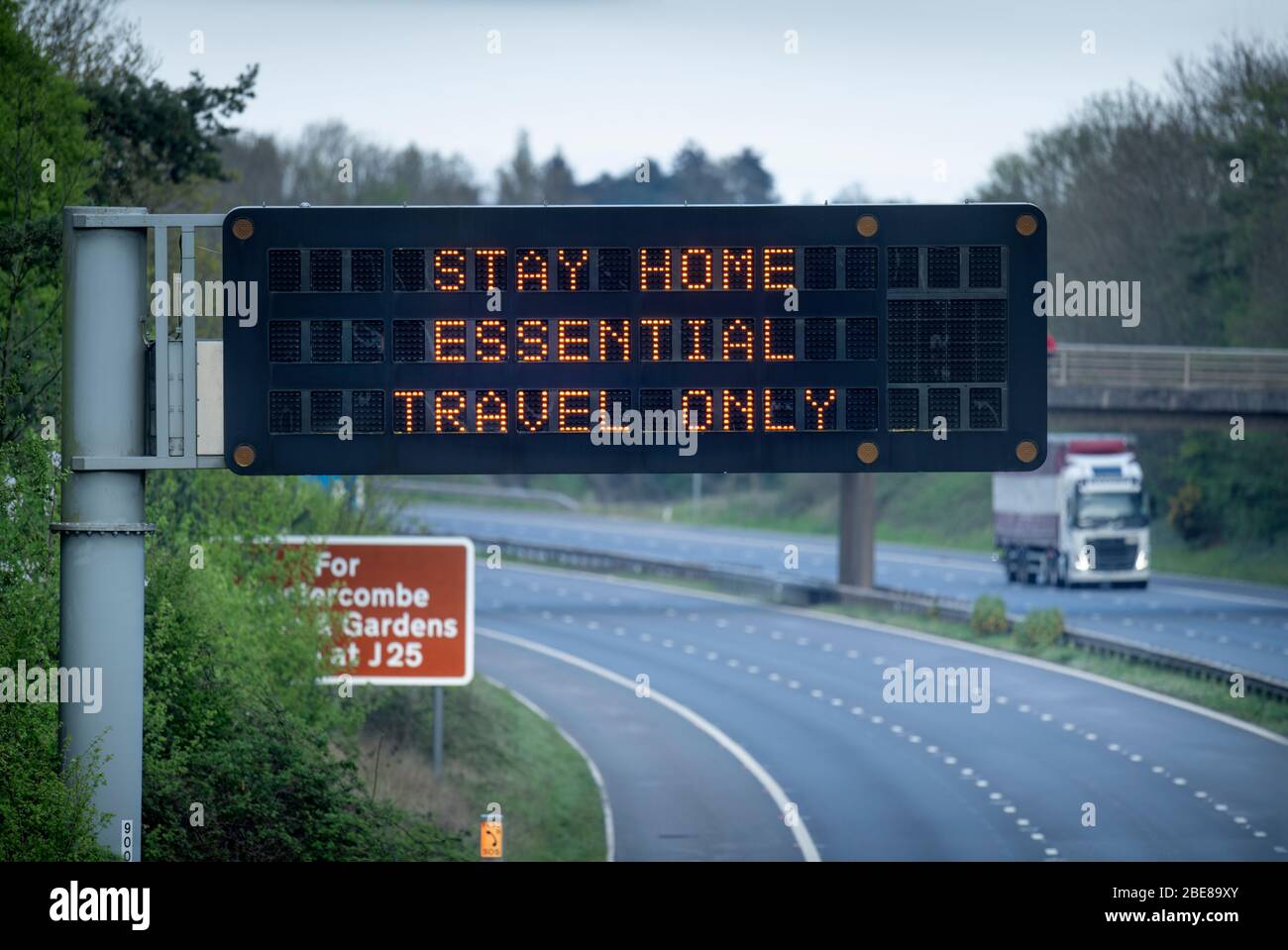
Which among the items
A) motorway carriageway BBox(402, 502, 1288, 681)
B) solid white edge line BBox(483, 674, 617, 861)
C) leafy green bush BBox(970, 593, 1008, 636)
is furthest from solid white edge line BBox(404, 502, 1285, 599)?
solid white edge line BBox(483, 674, 617, 861)

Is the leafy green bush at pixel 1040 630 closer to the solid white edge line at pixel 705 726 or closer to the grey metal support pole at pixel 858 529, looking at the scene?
the grey metal support pole at pixel 858 529

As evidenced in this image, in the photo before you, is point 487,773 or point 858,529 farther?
point 858,529

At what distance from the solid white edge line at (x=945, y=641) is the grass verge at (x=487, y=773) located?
13.0 m

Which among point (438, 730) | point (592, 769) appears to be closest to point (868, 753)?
point (592, 769)

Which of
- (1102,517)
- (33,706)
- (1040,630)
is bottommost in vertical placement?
(1040,630)

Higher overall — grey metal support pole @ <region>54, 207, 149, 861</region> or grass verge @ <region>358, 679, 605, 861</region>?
grey metal support pole @ <region>54, 207, 149, 861</region>

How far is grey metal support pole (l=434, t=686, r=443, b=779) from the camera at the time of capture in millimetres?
29094

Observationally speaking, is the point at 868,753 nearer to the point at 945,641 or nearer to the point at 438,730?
the point at 438,730

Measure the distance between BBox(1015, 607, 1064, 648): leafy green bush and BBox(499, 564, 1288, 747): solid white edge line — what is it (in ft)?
2.13

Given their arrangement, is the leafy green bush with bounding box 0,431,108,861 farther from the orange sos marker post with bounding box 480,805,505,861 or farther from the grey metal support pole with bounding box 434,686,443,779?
the grey metal support pole with bounding box 434,686,443,779

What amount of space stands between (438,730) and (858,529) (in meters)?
30.9

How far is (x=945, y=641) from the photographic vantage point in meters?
50.8

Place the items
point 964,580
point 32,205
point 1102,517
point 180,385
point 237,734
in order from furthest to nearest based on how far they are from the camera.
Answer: point 964,580 → point 1102,517 → point 32,205 → point 237,734 → point 180,385
